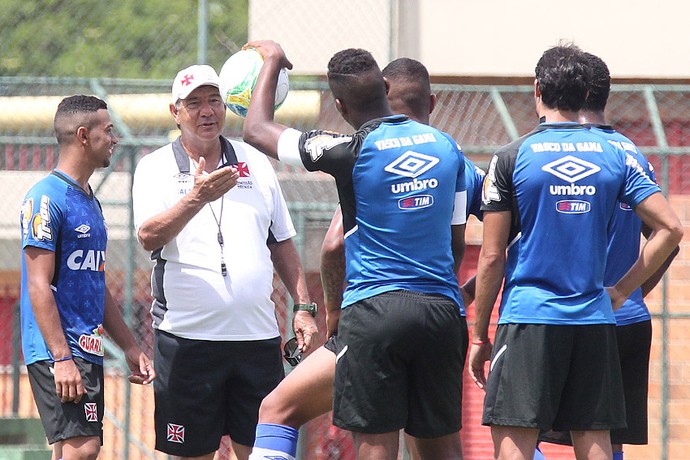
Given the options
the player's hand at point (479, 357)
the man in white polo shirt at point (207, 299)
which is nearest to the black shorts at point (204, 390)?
the man in white polo shirt at point (207, 299)

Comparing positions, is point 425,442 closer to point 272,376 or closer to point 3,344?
point 272,376

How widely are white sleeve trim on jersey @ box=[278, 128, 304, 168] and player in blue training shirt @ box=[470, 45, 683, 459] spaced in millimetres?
819

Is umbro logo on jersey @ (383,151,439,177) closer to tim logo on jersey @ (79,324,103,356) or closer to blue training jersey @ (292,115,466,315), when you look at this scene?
blue training jersey @ (292,115,466,315)

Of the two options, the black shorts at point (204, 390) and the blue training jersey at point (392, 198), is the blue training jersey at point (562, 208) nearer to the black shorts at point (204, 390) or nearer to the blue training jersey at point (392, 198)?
the blue training jersey at point (392, 198)

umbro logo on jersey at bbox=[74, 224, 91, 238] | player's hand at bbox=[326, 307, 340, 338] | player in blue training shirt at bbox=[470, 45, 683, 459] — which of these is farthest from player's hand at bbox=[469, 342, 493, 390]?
umbro logo on jersey at bbox=[74, 224, 91, 238]

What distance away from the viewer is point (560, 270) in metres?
4.45

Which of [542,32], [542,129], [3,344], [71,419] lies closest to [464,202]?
[542,129]

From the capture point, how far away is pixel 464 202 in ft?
15.7

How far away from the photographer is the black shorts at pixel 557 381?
4441mm

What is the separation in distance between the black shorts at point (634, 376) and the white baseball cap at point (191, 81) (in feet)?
7.92

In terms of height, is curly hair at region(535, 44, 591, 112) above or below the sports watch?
above

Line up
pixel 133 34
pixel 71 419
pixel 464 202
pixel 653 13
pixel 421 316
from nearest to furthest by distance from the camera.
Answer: pixel 421 316, pixel 464 202, pixel 71 419, pixel 653 13, pixel 133 34

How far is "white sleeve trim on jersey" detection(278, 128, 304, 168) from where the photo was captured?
4418mm

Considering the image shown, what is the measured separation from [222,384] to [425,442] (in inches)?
49.2
